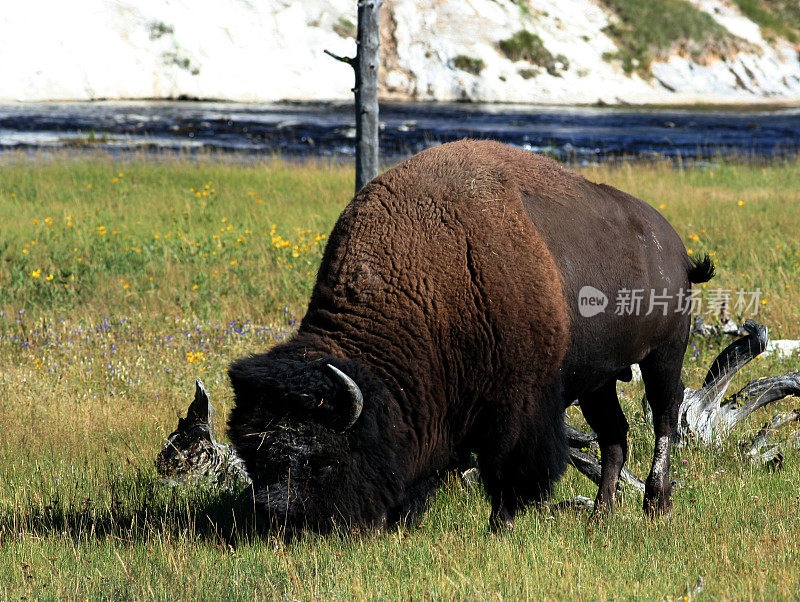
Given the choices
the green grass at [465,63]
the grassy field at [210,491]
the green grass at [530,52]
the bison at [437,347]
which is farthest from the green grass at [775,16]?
the bison at [437,347]

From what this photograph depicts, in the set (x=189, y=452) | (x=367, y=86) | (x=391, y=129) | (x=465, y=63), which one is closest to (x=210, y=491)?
(x=189, y=452)

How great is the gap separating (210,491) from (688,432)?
3123 millimetres

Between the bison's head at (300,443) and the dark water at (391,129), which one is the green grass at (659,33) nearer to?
the dark water at (391,129)

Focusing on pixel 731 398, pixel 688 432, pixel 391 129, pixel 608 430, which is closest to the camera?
pixel 608 430

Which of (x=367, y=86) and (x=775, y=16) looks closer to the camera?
(x=367, y=86)

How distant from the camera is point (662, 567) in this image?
3.65 meters

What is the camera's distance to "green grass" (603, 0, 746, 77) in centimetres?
5875

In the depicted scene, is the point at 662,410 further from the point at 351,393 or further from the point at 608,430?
the point at 351,393

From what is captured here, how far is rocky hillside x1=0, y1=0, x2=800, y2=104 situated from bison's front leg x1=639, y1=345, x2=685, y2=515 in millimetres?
41769

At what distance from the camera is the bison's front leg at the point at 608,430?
16.3 feet

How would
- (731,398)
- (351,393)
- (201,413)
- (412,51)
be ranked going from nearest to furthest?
1. (351,393)
2. (201,413)
3. (731,398)
4. (412,51)

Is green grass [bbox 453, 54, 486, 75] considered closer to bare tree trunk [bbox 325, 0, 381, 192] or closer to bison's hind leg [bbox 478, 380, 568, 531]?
bare tree trunk [bbox 325, 0, 381, 192]

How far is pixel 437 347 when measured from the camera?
394 centimetres

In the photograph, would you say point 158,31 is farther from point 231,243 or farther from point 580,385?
point 580,385
